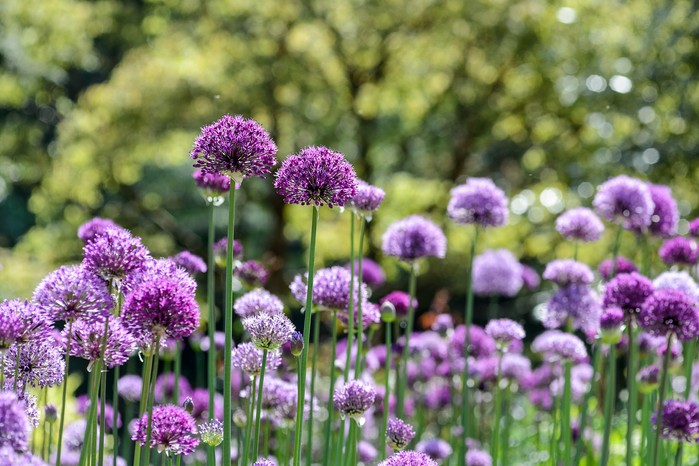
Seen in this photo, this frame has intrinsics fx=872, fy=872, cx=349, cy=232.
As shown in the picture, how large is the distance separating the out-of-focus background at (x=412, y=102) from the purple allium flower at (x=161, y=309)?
9.75 metres

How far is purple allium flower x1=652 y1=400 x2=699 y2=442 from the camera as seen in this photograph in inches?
111

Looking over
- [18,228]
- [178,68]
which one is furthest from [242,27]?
[18,228]

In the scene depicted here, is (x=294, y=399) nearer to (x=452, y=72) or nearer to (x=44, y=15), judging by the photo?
(x=452, y=72)

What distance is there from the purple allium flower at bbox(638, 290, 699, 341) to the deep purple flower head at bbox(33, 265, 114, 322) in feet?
5.43

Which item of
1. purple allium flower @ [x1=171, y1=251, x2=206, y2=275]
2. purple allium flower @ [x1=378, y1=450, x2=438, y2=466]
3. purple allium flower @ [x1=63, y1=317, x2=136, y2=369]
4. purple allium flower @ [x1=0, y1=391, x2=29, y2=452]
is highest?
purple allium flower @ [x1=171, y1=251, x2=206, y2=275]

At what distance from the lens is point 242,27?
1316 centimetres

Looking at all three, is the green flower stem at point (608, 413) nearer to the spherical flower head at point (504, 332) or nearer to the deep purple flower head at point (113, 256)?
the spherical flower head at point (504, 332)

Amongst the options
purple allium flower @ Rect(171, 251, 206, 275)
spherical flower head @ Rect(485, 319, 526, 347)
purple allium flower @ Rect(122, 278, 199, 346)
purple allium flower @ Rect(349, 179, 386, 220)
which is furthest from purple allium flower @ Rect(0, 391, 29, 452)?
spherical flower head @ Rect(485, 319, 526, 347)

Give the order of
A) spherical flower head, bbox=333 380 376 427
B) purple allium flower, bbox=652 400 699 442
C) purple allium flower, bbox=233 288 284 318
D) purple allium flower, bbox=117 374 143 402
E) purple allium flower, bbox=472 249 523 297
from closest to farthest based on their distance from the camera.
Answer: spherical flower head, bbox=333 380 376 427 → purple allium flower, bbox=652 400 699 442 → purple allium flower, bbox=233 288 284 318 → purple allium flower, bbox=117 374 143 402 → purple allium flower, bbox=472 249 523 297

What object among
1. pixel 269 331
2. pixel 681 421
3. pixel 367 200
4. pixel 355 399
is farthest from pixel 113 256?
A: pixel 681 421

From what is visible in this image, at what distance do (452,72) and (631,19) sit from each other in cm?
259

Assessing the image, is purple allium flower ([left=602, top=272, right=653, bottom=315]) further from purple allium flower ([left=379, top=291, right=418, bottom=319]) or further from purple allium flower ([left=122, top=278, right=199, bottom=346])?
purple allium flower ([left=122, top=278, right=199, bottom=346])

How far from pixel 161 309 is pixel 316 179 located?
491 millimetres

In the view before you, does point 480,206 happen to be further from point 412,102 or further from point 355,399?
point 412,102
